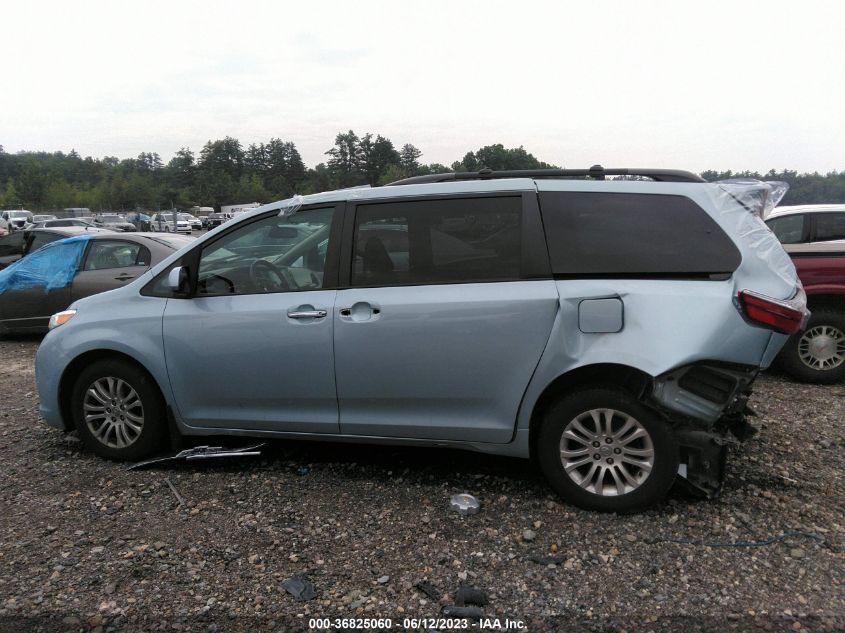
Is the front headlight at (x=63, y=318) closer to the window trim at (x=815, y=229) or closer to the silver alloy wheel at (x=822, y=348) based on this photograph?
the silver alloy wheel at (x=822, y=348)

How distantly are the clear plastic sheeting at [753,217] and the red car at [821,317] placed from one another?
280 centimetres

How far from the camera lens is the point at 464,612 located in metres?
2.72

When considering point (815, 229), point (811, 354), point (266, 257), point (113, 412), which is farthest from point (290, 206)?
point (815, 229)

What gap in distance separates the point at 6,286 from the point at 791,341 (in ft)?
29.4

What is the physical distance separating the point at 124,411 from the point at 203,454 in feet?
2.04

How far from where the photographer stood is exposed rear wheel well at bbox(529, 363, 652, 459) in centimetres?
336

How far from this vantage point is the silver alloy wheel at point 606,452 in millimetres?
3348

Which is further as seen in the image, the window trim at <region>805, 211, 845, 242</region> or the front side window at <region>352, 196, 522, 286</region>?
the window trim at <region>805, 211, 845, 242</region>

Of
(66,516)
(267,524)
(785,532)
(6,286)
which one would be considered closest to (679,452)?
(785,532)

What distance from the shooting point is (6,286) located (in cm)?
821

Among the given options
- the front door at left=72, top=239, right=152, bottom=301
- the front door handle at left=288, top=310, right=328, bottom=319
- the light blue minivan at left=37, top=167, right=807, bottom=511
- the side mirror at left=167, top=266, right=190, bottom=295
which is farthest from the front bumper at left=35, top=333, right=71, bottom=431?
the front door at left=72, top=239, right=152, bottom=301

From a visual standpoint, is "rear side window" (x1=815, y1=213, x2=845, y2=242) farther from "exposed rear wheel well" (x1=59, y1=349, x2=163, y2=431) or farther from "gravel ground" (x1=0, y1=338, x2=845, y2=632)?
"exposed rear wheel well" (x1=59, y1=349, x2=163, y2=431)

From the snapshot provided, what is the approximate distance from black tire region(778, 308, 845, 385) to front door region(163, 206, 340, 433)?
4.52 metres

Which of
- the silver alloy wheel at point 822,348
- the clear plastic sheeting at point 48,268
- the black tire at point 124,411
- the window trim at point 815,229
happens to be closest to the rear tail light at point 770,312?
the silver alloy wheel at point 822,348
